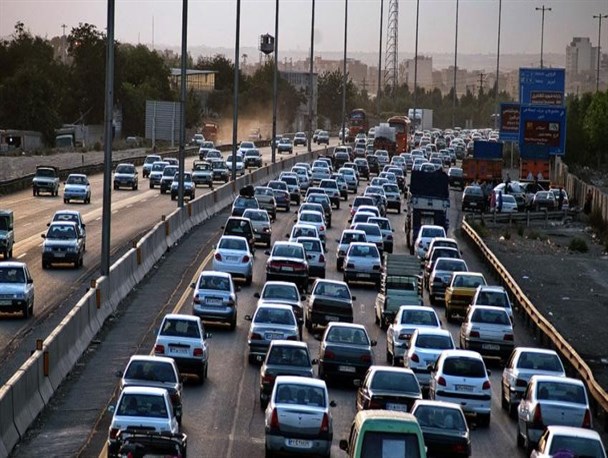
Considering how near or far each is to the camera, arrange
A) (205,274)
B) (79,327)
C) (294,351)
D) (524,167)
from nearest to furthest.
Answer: (294,351) < (79,327) < (205,274) < (524,167)

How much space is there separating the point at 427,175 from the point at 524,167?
23686 millimetres

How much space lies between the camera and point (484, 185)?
9312 centimetres

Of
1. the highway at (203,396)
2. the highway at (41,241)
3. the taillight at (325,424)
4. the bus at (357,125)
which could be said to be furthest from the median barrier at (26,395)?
the bus at (357,125)

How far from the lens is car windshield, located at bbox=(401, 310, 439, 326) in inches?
1403

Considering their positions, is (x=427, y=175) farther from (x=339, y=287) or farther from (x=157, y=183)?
(x=157, y=183)

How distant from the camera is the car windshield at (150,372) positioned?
2680cm

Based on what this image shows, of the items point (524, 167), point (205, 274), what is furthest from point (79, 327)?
point (524, 167)

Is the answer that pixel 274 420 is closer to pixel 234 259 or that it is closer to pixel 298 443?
pixel 298 443

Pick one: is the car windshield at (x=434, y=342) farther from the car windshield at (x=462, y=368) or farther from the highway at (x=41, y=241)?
the highway at (x=41, y=241)

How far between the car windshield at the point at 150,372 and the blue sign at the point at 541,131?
61.2 m

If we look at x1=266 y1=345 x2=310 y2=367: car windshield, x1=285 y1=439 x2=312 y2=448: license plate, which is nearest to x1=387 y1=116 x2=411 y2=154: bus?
x1=266 y1=345 x2=310 y2=367: car windshield

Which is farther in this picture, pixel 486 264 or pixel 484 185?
pixel 484 185

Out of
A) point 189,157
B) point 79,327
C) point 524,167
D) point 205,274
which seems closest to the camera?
point 79,327

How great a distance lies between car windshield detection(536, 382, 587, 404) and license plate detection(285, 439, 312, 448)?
442 cm
